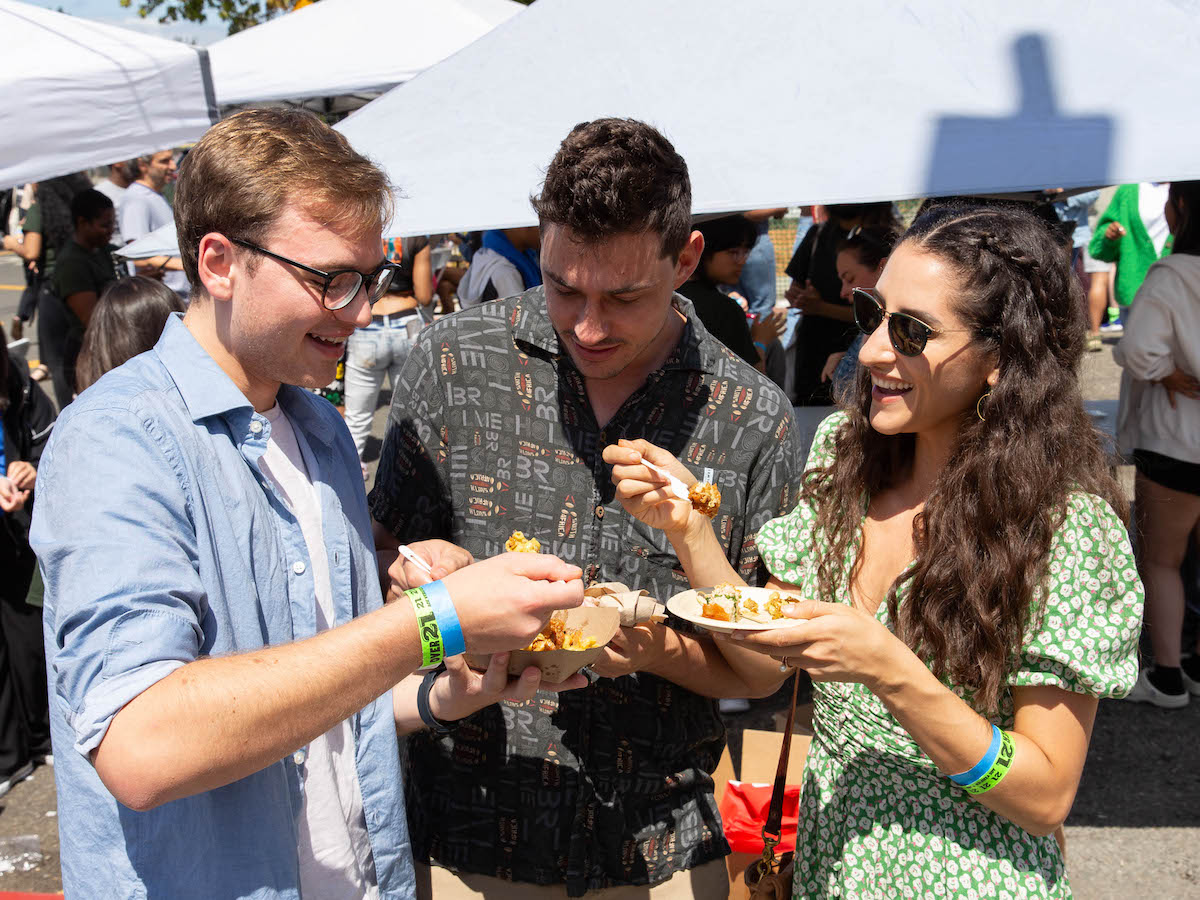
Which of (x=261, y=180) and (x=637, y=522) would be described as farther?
(x=637, y=522)

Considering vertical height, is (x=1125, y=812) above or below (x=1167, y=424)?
below

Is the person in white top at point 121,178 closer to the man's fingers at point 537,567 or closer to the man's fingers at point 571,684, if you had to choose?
the man's fingers at point 571,684

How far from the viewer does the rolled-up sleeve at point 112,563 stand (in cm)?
133

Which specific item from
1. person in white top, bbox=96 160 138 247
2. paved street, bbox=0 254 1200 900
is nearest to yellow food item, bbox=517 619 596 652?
paved street, bbox=0 254 1200 900

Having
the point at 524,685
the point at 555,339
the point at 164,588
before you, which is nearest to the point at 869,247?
the point at 555,339

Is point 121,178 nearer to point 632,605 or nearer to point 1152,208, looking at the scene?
point 1152,208

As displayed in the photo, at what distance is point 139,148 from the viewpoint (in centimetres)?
531

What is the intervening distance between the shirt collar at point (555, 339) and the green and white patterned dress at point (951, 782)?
584mm

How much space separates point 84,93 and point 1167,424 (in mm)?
5437

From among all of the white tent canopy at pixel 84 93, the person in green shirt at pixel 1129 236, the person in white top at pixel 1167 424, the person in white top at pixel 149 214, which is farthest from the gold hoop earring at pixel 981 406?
the person in white top at pixel 149 214

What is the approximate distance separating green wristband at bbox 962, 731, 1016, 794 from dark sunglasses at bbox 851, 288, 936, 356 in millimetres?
774

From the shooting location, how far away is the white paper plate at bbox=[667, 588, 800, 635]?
178 cm

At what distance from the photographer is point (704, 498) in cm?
212

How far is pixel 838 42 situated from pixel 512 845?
124 inches
